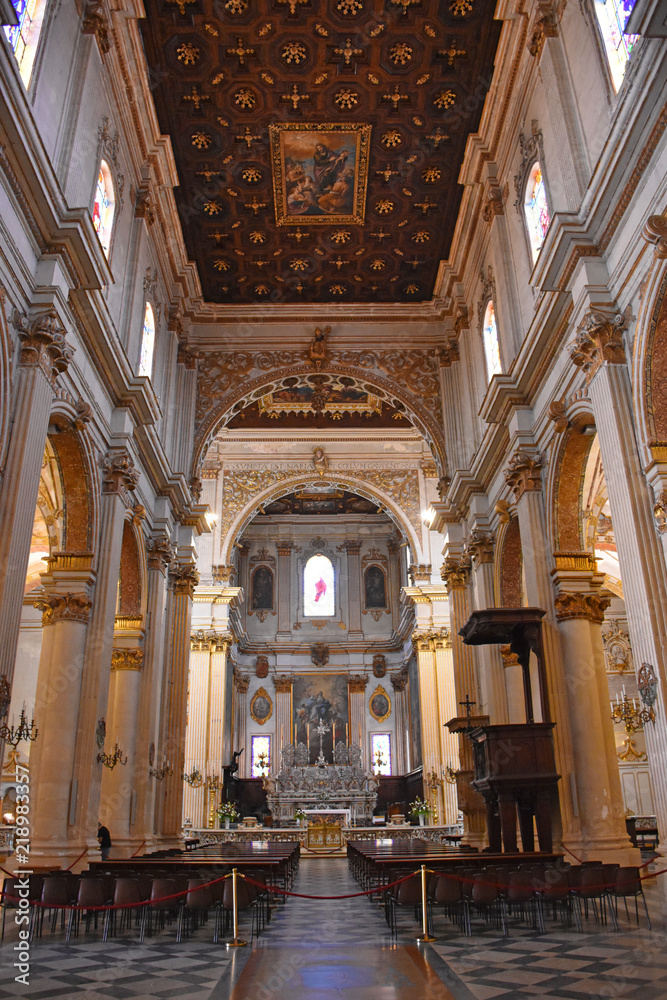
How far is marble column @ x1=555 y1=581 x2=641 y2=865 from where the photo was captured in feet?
38.0

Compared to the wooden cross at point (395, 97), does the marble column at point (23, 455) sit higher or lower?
lower

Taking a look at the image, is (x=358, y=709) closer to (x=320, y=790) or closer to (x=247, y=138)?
(x=320, y=790)

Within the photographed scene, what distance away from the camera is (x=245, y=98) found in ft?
51.5

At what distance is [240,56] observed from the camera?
14898mm

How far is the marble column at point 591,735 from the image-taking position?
11594 mm

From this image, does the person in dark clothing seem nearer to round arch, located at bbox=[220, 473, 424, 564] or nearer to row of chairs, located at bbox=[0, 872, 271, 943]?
row of chairs, located at bbox=[0, 872, 271, 943]

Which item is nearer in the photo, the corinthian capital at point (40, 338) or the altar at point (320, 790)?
the corinthian capital at point (40, 338)

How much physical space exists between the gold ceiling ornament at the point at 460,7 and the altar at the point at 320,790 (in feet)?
76.9

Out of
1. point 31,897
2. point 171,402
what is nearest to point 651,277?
point 31,897

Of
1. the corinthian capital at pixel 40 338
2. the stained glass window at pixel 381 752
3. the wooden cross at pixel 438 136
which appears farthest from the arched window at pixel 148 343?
the stained glass window at pixel 381 752

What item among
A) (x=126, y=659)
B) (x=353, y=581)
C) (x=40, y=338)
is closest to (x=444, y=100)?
(x=40, y=338)

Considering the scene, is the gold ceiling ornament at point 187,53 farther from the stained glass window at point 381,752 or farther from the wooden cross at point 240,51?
the stained glass window at point 381,752

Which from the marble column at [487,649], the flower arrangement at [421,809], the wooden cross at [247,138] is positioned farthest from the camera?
the flower arrangement at [421,809]

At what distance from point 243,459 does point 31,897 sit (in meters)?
23.1
